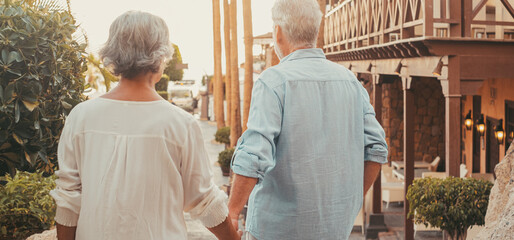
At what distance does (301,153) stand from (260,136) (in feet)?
0.60

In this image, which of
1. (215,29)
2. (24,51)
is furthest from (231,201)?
(215,29)

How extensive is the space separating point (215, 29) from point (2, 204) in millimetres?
24371

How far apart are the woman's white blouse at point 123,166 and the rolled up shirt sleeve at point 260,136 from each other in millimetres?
177

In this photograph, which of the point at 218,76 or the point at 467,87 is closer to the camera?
the point at 467,87

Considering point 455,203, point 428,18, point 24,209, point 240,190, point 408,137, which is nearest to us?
point 240,190

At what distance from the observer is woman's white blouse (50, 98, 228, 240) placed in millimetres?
2217

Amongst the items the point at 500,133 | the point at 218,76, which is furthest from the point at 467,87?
the point at 218,76

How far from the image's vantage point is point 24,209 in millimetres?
3596

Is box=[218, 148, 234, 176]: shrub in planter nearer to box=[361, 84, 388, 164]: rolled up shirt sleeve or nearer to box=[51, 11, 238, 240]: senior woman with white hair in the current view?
box=[361, 84, 388, 164]: rolled up shirt sleeve

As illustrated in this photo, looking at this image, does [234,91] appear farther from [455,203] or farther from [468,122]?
[455,203]

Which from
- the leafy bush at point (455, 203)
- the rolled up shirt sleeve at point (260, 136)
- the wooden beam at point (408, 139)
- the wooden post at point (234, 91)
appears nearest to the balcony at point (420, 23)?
the wooden beam at point (408, 139)

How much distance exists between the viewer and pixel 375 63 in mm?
12016

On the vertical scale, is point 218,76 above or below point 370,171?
above

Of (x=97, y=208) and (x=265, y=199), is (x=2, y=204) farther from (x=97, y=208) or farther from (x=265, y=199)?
(x=265, y=199)
